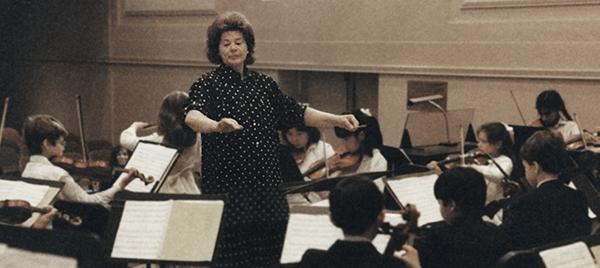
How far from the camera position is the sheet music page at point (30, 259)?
232 centimetres

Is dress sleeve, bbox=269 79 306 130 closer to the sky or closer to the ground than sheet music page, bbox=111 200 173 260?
closer to the sky

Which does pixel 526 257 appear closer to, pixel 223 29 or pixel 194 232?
pixel 194 232

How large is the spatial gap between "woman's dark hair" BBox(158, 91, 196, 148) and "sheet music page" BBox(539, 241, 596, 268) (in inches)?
107

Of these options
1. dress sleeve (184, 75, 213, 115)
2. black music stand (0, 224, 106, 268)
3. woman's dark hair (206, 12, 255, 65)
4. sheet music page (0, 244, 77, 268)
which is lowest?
sheet music page (0, 244, 77, 268)

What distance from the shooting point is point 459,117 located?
20.5 feet

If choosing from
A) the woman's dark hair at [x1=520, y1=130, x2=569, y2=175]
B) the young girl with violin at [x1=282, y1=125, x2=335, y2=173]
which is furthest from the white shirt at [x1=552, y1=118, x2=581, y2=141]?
the woman's dark hair at [x1=520, y1=130, x2=569, y2=175]

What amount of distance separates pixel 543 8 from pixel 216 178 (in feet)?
14.3

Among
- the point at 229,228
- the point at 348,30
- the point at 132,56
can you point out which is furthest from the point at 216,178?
the point at 132,56

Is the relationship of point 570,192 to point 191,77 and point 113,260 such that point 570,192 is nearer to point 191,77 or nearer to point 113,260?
point 113,260

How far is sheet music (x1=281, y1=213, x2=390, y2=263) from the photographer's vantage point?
10.0ft

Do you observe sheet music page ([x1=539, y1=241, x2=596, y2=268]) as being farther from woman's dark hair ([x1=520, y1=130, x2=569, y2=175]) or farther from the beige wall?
the beige wall

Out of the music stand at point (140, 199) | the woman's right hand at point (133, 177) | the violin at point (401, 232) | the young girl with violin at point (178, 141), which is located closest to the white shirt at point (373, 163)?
the young girl with violin at point (178, 141)

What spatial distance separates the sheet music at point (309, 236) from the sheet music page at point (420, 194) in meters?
0.68

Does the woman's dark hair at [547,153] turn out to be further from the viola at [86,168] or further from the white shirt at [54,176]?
the viola at [86,168]
